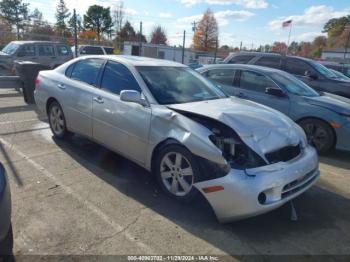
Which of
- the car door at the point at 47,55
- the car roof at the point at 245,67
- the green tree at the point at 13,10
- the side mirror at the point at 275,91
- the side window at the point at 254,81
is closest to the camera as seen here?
the side mirror at the point at 275,91

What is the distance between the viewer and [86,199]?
357cm

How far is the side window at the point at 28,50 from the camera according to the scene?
1280 centimetres

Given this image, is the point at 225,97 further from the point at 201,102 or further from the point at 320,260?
the point at 320,260

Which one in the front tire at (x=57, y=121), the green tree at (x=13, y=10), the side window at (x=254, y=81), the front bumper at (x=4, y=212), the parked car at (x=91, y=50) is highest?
the green tree at (x=13, y=10)

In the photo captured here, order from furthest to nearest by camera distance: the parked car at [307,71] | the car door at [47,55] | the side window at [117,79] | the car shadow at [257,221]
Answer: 1. the car door at [47,55]
2. the parked car at [307,71]
3. the side window at [117,79]
4. the car shadow at [257,221]

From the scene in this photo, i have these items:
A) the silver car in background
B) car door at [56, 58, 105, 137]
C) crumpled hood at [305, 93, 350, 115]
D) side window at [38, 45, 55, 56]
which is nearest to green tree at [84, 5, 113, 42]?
side window at [38, 45, 55, 56]

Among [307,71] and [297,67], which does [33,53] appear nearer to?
[297,67]

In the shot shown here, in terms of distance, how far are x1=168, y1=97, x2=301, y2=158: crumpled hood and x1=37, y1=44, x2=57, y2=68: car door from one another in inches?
461

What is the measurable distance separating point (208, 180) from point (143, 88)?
4.99 ft

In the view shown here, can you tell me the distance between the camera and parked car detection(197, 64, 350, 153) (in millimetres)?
5621

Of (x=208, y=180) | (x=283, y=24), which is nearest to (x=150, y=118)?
(x=208, y=180)

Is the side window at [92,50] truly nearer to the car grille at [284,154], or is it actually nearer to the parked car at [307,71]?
the parked car at [307,71]

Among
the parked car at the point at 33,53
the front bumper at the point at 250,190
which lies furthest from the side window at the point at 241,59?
the parked car at the point at 33,53

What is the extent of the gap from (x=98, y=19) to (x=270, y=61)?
65.2 meters
